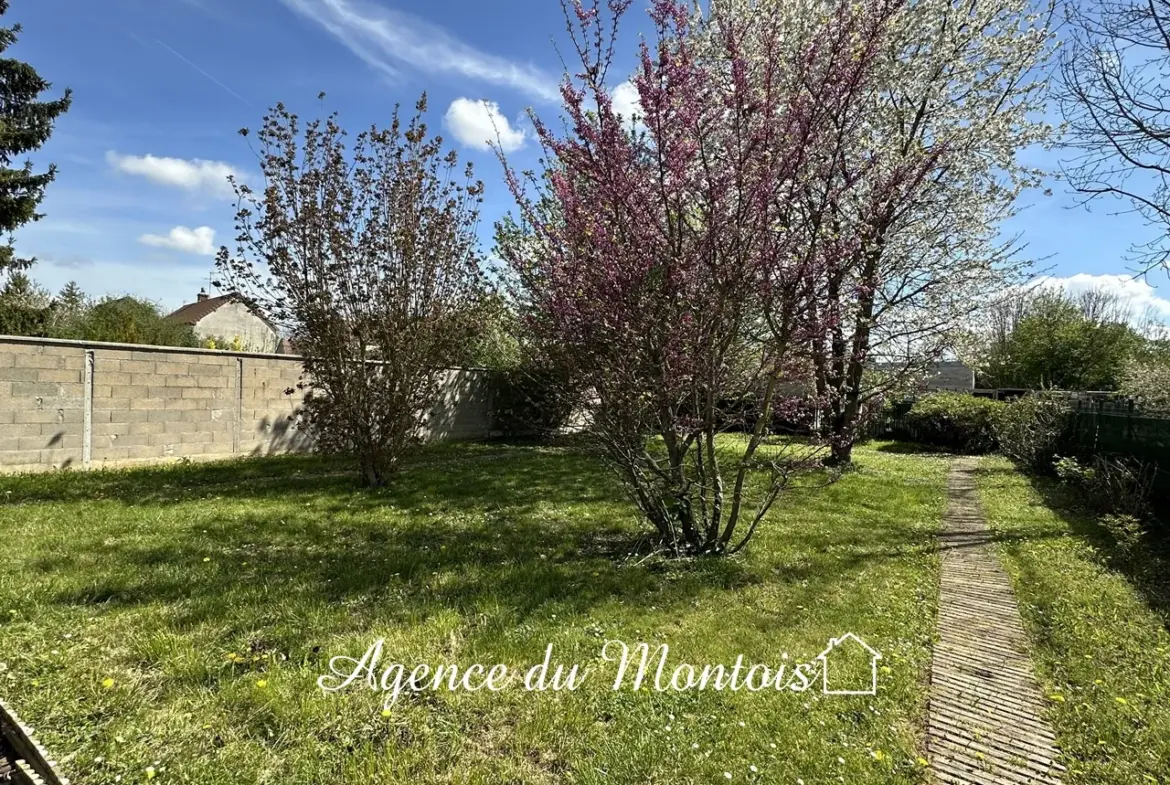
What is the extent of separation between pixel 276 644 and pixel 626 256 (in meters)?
3.03

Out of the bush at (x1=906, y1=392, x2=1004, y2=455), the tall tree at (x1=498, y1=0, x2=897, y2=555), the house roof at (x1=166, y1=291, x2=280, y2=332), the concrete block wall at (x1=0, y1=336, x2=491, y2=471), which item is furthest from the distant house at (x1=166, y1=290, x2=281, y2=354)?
the tall tree at (x1=498, y1=0, x2=897, y2=555)

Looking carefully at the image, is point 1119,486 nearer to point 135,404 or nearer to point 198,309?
point 135,404

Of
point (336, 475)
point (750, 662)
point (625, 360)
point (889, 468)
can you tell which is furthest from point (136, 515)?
point (889, 468)

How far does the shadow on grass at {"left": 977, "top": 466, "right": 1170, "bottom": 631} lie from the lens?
449 cm

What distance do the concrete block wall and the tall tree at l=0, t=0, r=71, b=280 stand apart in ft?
24.7

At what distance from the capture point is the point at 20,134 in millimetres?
12414

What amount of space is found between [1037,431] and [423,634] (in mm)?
11694

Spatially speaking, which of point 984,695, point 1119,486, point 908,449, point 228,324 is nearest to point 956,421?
point 908,449

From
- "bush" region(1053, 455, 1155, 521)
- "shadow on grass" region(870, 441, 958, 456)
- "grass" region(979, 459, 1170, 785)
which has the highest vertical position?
"bush" region(1053, 455, 1155, 521)

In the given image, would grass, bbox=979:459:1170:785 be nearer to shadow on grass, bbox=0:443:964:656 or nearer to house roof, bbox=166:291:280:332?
shadow on grass, bbox=0:443:964:656

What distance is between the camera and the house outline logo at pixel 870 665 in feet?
9.37

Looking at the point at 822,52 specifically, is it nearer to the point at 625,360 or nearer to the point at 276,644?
the point at 625,360

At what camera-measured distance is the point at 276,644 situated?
301 cm

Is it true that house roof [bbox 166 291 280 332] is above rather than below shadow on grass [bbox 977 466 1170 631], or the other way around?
above
